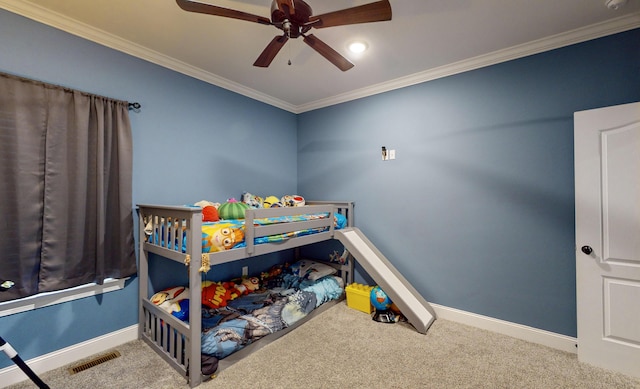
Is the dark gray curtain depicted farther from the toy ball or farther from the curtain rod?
the toy ball

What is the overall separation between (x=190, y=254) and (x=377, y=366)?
61.1 inches

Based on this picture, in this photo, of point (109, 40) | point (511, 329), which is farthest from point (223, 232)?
point (511, 329)

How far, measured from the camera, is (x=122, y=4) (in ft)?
5.97

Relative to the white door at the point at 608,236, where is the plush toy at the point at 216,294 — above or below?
below

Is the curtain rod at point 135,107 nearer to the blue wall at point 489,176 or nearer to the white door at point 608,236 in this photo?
the blue wall at point 489,176

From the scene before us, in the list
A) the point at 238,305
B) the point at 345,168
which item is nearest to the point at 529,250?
the point at 345,168

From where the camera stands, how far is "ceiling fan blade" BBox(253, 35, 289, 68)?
1.66m

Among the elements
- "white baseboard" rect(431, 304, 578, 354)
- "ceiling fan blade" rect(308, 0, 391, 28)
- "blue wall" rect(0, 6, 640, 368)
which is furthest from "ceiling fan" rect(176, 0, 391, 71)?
"white baseboard" rect(431, 304, 578, 354)

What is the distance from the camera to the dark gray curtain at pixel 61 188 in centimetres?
176

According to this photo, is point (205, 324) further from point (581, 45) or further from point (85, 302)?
point (581, 45)

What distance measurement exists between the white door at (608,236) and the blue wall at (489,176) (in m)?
0.14

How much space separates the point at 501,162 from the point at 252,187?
8.80 ft

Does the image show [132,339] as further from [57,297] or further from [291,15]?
[291,15]

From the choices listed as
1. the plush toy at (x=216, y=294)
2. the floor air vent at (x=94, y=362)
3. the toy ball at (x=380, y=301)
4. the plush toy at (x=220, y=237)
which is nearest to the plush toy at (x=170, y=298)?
the plush toy at (x=216, y=294)
